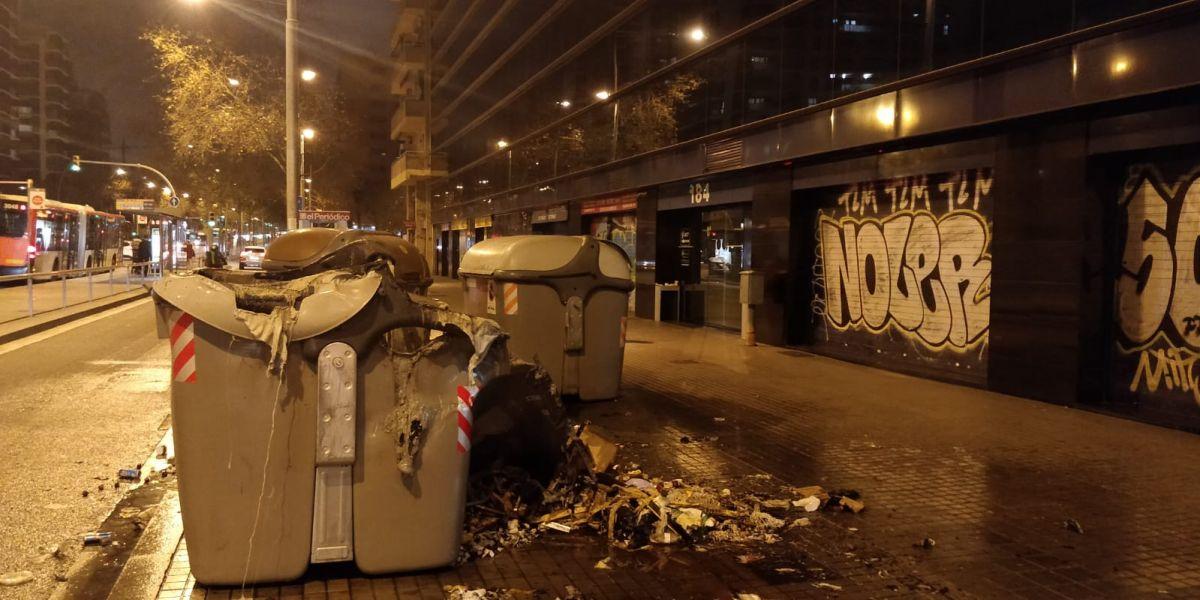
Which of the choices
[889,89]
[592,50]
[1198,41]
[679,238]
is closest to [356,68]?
[592,50]

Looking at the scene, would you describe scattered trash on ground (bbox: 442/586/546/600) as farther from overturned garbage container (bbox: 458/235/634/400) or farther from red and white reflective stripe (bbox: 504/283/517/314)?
red and white reflective stripe (bbox: 504/283/517/314)

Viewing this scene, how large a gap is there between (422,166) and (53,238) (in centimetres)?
1764

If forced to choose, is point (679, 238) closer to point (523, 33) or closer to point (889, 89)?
point (889, 89)

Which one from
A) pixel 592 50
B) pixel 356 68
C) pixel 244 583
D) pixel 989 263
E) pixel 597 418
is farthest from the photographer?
pixel 356 68

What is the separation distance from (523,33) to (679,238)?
13.2m

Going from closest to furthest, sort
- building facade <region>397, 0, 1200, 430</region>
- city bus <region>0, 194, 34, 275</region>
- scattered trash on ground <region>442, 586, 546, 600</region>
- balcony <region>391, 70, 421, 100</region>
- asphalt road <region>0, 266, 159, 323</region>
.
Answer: scattered trash on ground <region>442, 586, 546, 600</region> < building facade <region>397, 0, 1200, 430</region> < asphalt road <region>0, 266, 159, 323</region> < city bus <region>0, 194, 34, 275</region> < balcony <region>391, 70, 421, 100</region>

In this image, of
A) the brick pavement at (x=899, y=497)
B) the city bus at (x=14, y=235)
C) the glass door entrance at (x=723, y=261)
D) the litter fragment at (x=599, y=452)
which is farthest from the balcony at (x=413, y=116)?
the litter fragment at (x=599, y=452)

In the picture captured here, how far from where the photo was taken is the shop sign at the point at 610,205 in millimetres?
20656

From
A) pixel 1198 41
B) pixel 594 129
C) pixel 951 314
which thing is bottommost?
pixel 951 314

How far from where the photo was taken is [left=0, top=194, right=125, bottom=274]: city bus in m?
27.9

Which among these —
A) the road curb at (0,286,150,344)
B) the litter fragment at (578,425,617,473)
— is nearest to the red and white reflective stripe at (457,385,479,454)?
the litter fragment at (578,425,617,473)

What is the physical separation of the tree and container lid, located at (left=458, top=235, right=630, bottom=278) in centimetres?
2349

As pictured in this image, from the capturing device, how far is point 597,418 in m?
8.48

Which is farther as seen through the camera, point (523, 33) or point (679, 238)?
point (523, 33)
